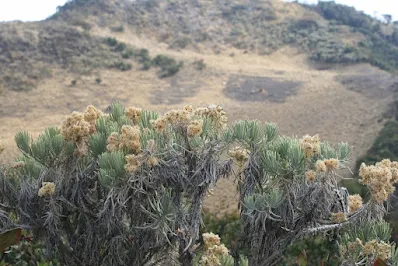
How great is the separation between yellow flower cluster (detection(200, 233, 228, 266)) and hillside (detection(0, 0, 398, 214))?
327 inches

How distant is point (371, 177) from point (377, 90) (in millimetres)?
20933

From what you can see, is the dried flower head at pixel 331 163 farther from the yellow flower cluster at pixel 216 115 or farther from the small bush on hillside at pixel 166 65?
the small bush on hillside at pixel 166 65

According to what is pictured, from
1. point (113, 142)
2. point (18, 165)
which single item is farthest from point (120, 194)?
point (18, 165)

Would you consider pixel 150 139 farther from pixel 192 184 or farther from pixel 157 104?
pixel 157 104

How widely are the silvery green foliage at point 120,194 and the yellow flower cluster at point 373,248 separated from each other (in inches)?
33.0

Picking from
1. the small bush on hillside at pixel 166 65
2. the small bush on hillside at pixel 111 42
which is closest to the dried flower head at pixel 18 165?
the small bush on hillside at pixel 166 65

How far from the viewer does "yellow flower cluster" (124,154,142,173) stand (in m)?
2.34

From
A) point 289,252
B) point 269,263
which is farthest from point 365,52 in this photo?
point 269,263

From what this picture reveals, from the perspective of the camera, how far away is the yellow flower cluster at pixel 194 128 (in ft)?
8.28

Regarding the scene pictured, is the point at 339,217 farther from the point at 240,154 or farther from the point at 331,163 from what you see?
the point at 240,154

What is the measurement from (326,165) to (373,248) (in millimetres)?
455

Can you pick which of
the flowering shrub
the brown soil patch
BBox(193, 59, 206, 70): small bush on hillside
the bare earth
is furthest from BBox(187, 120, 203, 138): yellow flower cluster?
BBox(193, 59, 206, 70): small bush on hillside

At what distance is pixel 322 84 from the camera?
24.7m

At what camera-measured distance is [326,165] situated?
7.80ft
